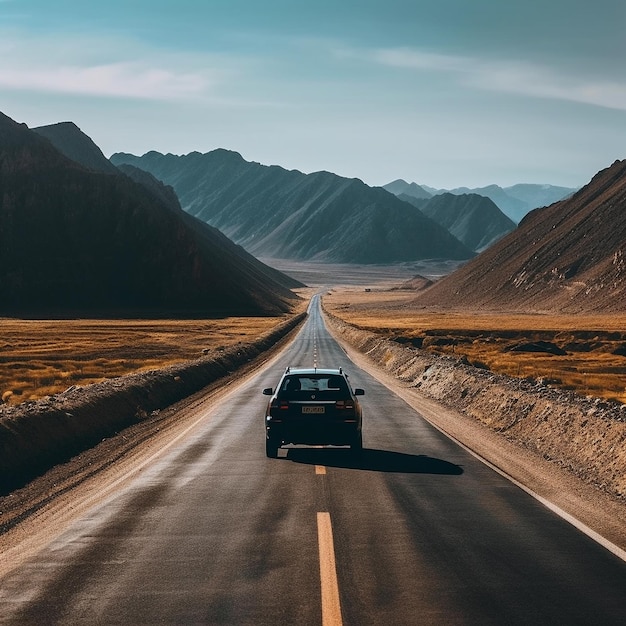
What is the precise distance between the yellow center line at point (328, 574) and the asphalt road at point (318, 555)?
0.02 meters

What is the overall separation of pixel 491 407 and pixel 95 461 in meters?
14.3

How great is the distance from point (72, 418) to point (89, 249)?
140596 mm

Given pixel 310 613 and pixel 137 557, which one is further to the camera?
Answer: pixel 137 557

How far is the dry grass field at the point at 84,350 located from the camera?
147 feet

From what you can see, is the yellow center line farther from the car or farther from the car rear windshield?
the car rear windshield

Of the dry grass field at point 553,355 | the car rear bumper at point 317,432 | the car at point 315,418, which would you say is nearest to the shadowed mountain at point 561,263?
the dry grass field at point 553,355

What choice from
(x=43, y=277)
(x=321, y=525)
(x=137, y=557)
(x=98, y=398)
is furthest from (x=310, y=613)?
(x=43, y=277)

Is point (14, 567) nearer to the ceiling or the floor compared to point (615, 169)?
nearer to the floor

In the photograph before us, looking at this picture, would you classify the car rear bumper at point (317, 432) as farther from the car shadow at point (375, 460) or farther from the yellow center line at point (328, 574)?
the yellow center line at point (328, 574)

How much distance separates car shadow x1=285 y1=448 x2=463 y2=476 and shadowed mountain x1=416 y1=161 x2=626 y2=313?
121239 millimetres

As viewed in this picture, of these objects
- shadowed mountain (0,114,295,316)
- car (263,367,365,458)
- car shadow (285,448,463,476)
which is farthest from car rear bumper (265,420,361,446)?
shadowed mountain (0,114,295,316)

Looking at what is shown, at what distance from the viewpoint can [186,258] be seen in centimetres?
16525

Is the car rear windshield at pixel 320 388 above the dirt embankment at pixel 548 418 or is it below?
above

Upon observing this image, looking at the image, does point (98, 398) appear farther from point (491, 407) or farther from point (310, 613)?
point (310, 613)
